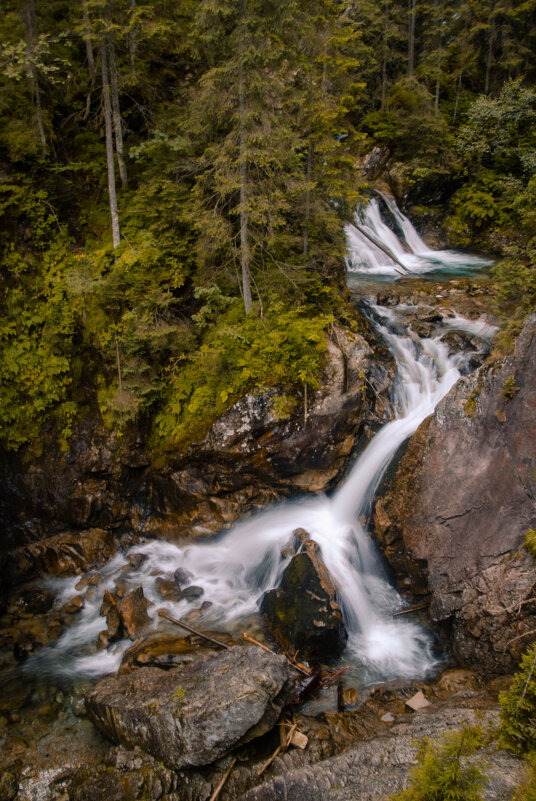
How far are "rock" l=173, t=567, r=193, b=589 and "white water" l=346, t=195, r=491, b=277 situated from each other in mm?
13272

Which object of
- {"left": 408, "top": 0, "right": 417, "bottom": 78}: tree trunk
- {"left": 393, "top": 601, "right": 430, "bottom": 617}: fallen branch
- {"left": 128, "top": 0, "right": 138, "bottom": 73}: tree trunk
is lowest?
{"left": 393, "top": 601, "right": 430, "bottom": 617}: fallen branch

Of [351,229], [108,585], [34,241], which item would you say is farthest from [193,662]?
[351,229]

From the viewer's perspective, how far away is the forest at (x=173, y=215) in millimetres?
9539

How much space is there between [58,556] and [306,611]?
261 inches

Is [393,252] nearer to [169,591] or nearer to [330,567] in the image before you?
[330,567]

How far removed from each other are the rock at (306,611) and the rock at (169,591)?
2.00 m

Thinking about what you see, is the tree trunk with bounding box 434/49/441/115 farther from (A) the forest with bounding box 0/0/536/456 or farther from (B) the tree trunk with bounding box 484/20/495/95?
(A) the forest with bounding box 0/0/536/456

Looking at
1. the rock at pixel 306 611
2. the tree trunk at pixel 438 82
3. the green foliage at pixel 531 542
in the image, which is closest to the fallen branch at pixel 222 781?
the rock at pixel 306 611

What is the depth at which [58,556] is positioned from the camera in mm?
10633

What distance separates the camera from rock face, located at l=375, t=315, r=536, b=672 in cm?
675

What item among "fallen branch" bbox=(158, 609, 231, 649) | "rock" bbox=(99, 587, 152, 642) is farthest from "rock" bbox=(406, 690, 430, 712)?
"rock" bbox=(99, 587, 152, 642)

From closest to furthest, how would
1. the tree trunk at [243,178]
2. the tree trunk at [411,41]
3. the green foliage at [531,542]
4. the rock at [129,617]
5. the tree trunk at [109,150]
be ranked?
1. the green foliage at [531,542]
2. the rock at [129,617]
3. the tree trunk at [243,178]
4. the tree trunk at [109,150]
5. the tree trunk at [411,41]

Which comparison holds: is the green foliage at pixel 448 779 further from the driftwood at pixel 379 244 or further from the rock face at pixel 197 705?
the driftwood at pixel 379 244

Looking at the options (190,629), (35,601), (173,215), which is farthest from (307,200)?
(35,601)
